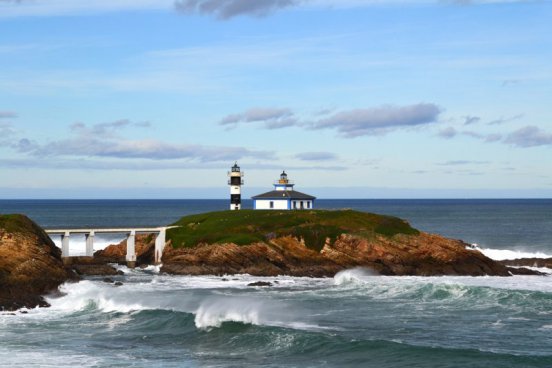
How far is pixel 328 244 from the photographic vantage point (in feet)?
264

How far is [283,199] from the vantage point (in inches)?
4188

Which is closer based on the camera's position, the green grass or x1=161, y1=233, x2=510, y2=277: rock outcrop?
x1=161, y1=233, x2=510, y2=277: rock outcrop

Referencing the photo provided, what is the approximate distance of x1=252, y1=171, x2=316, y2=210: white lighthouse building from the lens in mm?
106500

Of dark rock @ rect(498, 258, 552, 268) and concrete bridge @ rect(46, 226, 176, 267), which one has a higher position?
concrete bridge @ rect(46, 226, 176, 267)

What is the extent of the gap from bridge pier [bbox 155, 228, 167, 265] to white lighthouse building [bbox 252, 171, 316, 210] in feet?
71.6

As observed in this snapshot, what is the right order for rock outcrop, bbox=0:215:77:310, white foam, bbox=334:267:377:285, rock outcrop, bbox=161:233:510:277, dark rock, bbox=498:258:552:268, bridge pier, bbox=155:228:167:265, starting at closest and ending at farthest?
rock outcrop, bbox=0:215:77:310
white foam, bbox=334:267:377:285
rock outcrop, bbox=161:233:510:277
bridge pier, bbox=155:228:167:265
dark rock, bbox=498:258:552:268

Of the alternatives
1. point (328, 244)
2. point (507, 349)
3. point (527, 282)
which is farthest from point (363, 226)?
point (507, 349)

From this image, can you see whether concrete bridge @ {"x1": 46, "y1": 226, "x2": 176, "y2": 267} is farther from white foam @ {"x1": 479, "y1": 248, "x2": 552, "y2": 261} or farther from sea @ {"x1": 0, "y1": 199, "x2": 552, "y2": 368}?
white foam @ {"x1": 479, "y1": 248, "x2": 552, "y2": 261}

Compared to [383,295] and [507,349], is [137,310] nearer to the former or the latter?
[383,295]

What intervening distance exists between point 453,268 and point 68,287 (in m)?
35.6

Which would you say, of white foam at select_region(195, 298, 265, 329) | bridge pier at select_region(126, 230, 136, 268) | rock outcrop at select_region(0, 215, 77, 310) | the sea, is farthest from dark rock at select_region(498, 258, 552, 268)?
rock outcrop at select_region(0, 215, 77, 310)

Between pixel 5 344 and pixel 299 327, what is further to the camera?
pixel 299 327

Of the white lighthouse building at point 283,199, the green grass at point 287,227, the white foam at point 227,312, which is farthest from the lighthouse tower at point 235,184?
the white foam at point 227,312

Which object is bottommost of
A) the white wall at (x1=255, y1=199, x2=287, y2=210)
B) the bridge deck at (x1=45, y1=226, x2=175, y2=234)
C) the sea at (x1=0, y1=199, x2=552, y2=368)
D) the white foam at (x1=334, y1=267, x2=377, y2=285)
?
the sea at (x1=0, y1=199, x2=552, y2=368)
